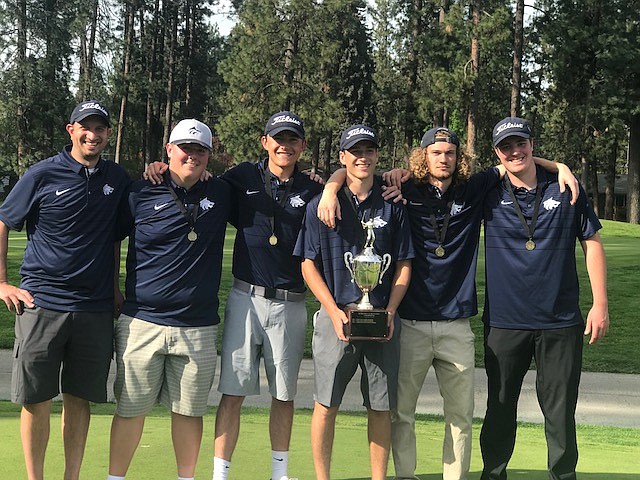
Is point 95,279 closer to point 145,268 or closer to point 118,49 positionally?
point 145,268

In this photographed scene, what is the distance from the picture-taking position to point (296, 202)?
5406 mm

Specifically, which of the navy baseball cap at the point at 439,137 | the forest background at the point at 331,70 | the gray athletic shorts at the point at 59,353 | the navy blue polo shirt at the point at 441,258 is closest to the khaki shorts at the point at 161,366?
the gray athletic shorts at the point at 59,353

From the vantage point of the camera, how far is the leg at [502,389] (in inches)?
212

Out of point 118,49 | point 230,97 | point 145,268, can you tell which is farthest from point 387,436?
point 118,49

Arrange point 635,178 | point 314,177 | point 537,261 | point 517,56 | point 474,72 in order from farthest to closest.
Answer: point 635,178 < point 474,72 < point 517,56 < point 314,177 < point 537,261

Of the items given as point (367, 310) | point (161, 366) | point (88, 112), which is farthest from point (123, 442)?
point (88, 112)

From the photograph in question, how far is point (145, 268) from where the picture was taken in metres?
5.02

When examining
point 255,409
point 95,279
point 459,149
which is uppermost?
point 459,149

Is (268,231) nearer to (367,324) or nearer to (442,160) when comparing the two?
(367,324)

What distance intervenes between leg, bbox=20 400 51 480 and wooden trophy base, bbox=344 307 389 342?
1.84 m

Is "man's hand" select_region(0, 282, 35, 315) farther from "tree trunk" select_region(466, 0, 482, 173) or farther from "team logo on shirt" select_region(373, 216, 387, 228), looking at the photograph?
"tree trunk" select_region(466, 0, 482, 173)

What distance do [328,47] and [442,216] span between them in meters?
40.5

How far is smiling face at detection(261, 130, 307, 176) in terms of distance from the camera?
541 cm

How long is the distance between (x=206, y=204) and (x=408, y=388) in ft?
5.47
